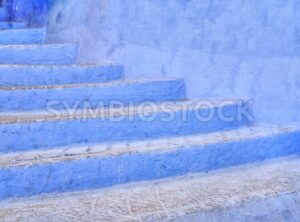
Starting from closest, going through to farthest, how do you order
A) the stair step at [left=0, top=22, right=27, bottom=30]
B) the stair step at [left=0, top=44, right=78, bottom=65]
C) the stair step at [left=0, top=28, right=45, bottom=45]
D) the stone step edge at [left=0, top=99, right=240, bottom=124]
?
the stone step edge at [left=0, top=99, right=240, bottom=124] < the stair step at [left=0, top=44, right=78, bottom=65] < the stair step at [left=0, top=28, right=45, bottom=45] < the stair step at [left=0, top=22, right=27, bottom=30]

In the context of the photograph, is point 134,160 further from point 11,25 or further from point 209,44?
point 11,25

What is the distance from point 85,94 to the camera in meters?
2.56

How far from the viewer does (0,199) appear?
1.71 meters

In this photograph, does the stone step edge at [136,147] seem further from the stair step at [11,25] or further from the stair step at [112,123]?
the stair step at [11,25]

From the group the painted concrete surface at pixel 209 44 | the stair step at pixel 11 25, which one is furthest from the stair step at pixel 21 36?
the stair step at pixel 11 25

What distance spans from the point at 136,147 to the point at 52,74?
1.15 m

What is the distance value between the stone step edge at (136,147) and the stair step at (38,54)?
1449 millimetres

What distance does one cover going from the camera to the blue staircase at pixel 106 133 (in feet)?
5.98

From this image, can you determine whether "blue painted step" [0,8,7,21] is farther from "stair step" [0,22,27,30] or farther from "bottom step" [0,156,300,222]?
"bottom step" [0,156,300,222]

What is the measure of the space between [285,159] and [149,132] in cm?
95

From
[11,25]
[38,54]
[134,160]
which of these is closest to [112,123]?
[134,160]

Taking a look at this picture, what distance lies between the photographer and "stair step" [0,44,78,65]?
3.10m

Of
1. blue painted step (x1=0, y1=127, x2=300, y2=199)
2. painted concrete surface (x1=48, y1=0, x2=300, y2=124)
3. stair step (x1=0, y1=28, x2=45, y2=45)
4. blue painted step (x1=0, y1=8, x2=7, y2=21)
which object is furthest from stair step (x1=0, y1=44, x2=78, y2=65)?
blue painted step (x1=0, y1=8, x2=7, y2=21)

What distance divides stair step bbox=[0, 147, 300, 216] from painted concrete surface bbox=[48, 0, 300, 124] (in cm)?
86
